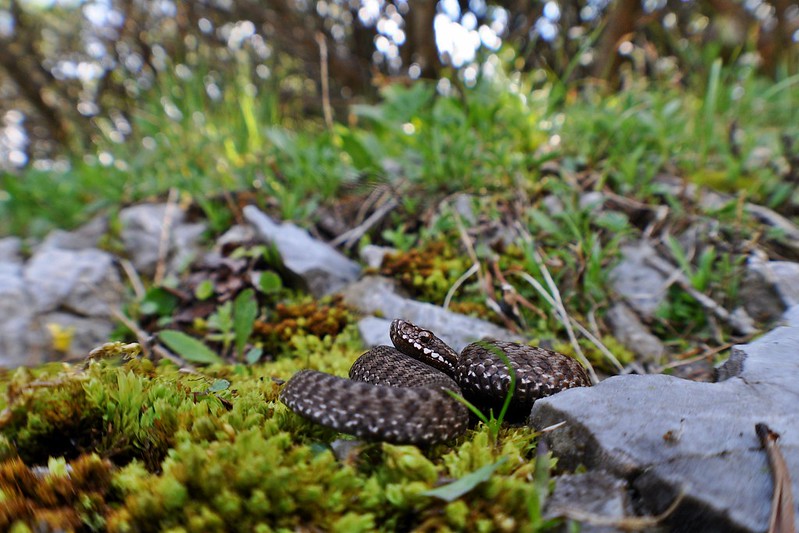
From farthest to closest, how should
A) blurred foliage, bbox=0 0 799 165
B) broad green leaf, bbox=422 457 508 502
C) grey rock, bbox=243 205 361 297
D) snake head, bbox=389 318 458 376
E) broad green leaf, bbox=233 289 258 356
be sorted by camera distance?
blurred foliage, bbox=0 0 799 165, grey rock, bbox=243 205 361 297, broad green leaf, bbox=233 289 258 356, snake head, bbox=389 318 458 376, broad green leaf, bbox=422 457 508 502

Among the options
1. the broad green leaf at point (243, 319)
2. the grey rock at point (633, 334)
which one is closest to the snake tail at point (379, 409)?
the broad green leaf at point (243, 319)

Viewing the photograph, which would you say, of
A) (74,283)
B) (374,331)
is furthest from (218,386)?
(74,283)

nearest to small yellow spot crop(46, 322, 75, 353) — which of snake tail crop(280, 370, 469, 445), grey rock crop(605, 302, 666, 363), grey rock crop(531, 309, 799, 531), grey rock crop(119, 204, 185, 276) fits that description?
grey rock crop(119, 204, 185, 276)

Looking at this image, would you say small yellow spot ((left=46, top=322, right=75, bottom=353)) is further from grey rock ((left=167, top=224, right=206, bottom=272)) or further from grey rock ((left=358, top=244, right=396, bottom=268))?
grey rock ((left=358, top=244, right=396, bottom=268))

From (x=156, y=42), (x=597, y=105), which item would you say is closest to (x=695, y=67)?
(x=597, y=105)

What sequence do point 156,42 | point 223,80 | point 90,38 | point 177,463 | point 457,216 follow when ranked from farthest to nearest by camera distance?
point 90,38 < point 156,42 < point 223,80 < point 457,216 < point 177,463

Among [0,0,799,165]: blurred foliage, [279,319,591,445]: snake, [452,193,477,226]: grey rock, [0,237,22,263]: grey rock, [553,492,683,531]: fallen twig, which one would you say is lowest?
[553,492,683,531]: fallen twig

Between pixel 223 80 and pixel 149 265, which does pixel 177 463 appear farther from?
pixel 223 80

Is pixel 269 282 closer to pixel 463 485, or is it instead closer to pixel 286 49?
pixel 463 485
